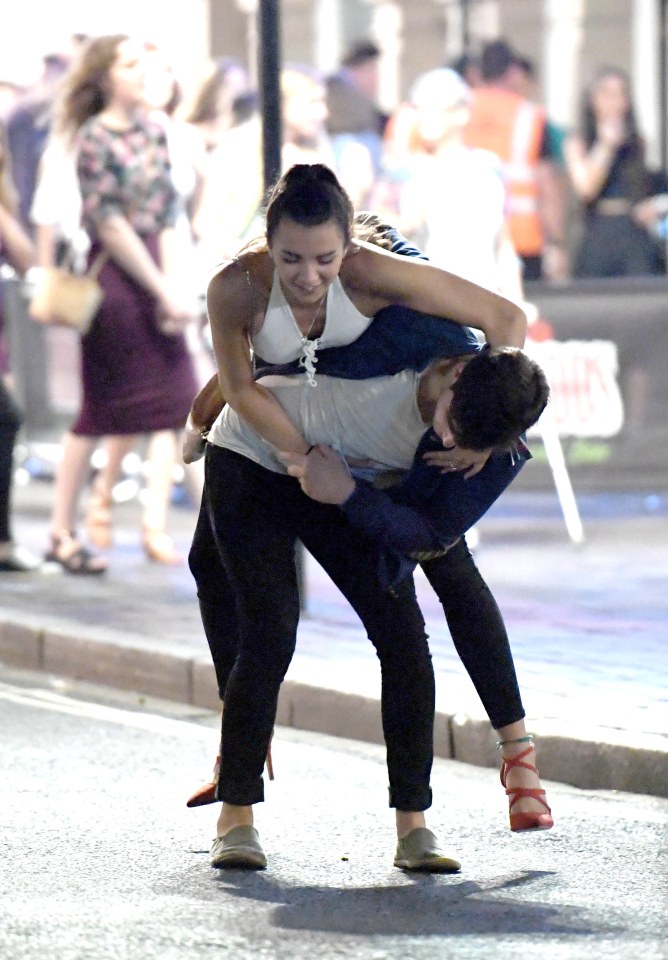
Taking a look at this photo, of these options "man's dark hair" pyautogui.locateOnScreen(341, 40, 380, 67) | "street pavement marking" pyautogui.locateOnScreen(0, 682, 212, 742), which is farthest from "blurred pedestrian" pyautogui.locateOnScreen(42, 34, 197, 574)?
"man's dark hair" pyautogui.locateOnScreen(341, 40, 380, 67)

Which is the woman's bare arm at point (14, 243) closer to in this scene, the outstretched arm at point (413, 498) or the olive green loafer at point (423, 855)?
the outstretched arm at point (413, 498)

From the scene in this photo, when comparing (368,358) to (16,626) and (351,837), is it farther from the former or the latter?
(16,626)

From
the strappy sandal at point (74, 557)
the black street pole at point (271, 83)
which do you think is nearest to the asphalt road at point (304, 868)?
the black street pole at point (271, 83)

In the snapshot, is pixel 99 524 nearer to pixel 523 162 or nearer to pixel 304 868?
pixel 523 162

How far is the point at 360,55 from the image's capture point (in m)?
15.1

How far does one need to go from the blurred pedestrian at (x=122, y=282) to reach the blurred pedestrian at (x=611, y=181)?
464cm

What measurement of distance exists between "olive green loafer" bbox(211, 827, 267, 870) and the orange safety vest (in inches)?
356

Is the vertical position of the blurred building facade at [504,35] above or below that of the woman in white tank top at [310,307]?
below

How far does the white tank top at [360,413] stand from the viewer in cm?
505

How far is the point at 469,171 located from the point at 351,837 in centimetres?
556

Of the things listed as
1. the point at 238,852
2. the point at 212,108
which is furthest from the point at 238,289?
the point at 212,108

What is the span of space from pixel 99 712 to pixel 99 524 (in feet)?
11.2

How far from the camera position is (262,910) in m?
4.78

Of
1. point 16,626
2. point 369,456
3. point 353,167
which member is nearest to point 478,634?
point 369,456
